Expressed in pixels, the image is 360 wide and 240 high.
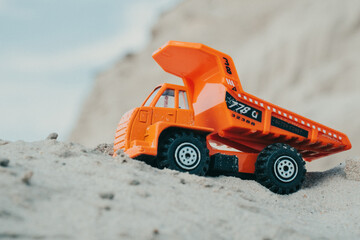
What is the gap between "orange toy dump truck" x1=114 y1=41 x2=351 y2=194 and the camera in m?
Result: 7.22

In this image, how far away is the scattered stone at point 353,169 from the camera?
8.30m

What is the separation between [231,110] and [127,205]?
3.44 metres

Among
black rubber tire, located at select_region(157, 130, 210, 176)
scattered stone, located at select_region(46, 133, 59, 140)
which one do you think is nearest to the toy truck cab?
black rubber tire, located at select_region(157, 130, 210, 176)

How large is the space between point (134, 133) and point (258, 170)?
218 cm

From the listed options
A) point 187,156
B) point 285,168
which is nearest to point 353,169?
point 285,168

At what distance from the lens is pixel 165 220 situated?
4574 mm

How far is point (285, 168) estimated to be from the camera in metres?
7.92

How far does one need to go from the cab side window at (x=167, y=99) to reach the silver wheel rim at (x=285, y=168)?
2.01 m

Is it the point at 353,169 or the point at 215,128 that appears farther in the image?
the point at 353,169

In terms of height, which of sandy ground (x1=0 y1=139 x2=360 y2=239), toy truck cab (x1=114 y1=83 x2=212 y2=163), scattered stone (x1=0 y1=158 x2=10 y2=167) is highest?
toy truck cab (x1=114 y1=83 x2=212 y2=163)

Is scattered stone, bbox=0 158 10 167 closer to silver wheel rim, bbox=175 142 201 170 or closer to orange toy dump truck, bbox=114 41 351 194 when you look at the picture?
orange toy dump truck, bbox=114 41 351 194

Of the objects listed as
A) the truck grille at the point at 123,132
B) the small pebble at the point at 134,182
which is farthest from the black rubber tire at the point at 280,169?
the small pebble at the point at 134,182

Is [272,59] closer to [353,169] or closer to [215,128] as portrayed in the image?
[353,169]

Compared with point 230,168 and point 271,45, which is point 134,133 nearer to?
point 230,168
